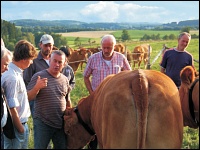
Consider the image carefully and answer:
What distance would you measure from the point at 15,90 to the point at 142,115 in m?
1.36

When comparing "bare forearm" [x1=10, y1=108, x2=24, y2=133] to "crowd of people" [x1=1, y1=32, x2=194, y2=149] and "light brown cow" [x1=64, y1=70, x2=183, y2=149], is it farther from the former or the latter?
"light brown cow" [x1=64, y1=70, x2=183, y2=149]

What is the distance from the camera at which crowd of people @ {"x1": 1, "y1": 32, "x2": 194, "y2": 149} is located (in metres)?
3.01

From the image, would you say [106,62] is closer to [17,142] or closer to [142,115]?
[17,142]

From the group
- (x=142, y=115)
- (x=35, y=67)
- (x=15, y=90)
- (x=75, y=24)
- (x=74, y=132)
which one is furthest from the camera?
(x=75, y=24)

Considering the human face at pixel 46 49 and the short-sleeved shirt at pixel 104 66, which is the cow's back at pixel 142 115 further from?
the human face at pixel 46 49

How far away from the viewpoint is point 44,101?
3.71 meters

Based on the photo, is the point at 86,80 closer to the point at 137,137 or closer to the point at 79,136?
the point at 79,136

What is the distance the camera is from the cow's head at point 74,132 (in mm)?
3980

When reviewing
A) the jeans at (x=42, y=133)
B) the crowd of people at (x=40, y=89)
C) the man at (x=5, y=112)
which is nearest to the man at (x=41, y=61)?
the crowd of people at (x=40, y=89)

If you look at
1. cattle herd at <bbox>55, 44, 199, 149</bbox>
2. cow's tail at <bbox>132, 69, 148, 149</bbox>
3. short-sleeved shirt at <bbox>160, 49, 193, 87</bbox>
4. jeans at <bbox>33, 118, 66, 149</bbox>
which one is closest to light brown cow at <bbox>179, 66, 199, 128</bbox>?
cattle herd at <bbox>55, 44, 199, 149</bbox>

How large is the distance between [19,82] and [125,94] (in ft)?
3.86

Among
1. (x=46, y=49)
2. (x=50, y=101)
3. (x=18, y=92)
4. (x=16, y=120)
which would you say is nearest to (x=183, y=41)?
(x=46, y=49)

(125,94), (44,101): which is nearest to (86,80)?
(44,101)

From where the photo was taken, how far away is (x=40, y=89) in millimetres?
3689
